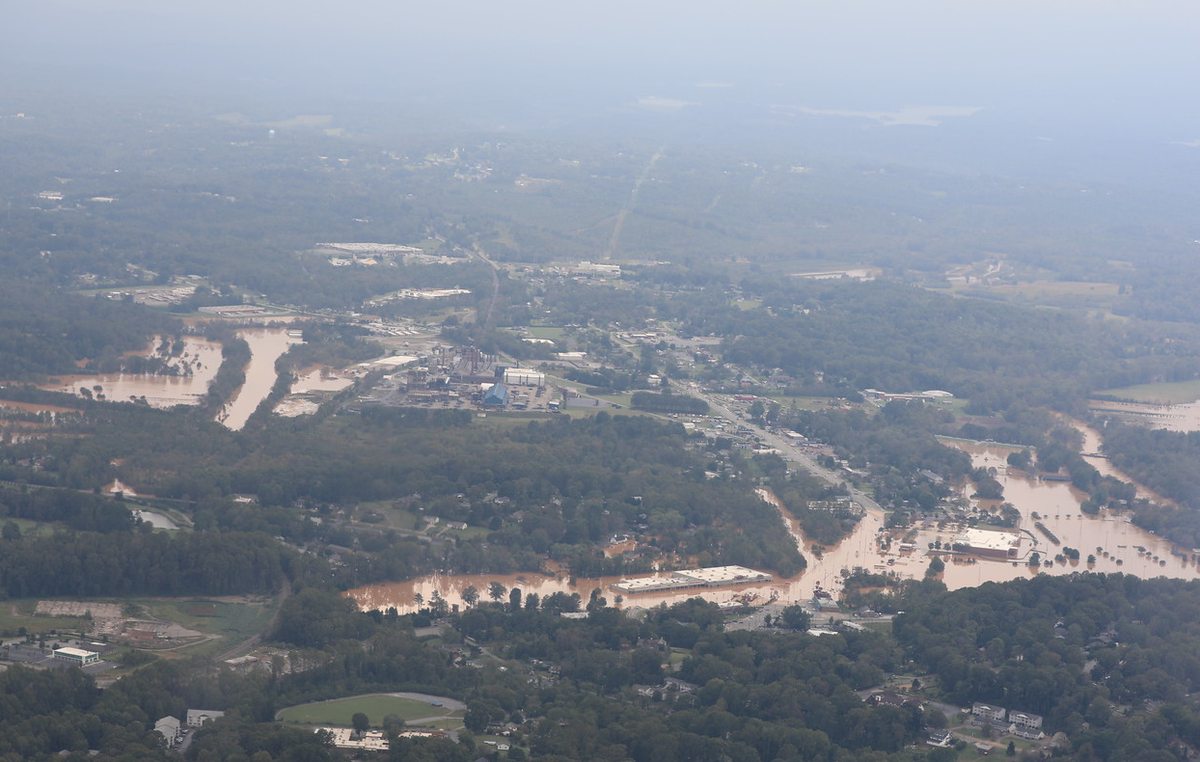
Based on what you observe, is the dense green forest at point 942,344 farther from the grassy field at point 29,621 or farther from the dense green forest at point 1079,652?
the grassy field at point 29,621

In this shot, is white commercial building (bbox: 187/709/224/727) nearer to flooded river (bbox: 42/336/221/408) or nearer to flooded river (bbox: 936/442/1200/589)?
flooded river (bbox: 936/442/1200/589)

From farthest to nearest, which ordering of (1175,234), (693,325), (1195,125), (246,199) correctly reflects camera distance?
(1195,125), (1175,234), (246,199), (693,325)

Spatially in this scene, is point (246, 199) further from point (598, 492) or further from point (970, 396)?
point (598, 492)

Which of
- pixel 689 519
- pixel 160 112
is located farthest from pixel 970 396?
pixel 160 112

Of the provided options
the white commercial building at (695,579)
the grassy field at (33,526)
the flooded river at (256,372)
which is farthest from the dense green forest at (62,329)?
the white commercial building at (695,579)

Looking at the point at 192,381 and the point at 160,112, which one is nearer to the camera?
the point at 192,381

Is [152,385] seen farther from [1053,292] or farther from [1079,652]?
[1053,292]

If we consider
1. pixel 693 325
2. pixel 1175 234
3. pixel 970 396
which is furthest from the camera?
pixel 1175 234
